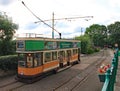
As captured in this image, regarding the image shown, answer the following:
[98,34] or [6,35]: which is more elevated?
[98,34]

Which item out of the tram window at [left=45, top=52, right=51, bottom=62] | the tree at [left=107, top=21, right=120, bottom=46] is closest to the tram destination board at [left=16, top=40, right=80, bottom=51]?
the tram window at [left=45, top=52, right=51, bottom=62]

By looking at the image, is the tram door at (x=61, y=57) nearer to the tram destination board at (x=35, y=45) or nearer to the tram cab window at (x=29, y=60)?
the tram destination board at (x=35, y=45)

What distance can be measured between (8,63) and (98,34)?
89.3 meters

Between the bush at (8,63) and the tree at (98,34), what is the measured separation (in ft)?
272

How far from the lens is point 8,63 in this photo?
62.1 ft

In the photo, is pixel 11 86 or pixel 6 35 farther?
pixel 6 35

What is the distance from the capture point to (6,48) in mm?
25094

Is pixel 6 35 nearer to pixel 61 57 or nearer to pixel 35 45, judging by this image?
pixel 61 57

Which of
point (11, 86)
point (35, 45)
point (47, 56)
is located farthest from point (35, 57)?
point (11, 86)

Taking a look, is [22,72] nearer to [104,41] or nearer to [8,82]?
[8,82]

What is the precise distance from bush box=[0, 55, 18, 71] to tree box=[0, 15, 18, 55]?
221 inches

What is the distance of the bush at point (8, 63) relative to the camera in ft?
60.0

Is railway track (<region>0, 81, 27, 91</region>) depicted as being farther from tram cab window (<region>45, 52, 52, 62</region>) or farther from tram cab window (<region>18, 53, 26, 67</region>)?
tram cab window (<region>45, 52, 52, 62</region>)

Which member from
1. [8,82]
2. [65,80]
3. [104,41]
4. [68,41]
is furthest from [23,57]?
[104,41]
